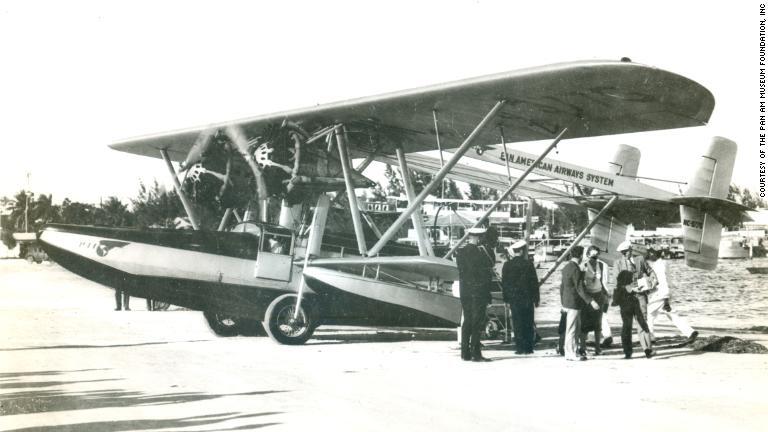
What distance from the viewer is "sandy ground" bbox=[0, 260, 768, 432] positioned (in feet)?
17.4

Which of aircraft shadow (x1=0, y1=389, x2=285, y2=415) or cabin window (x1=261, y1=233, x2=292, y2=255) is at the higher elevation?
cabin window (x1=261, y1=233, x2=292, y2=255)

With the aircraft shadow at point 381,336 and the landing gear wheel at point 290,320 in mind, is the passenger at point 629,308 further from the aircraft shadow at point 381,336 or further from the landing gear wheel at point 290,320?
the landing gear wheel at point 290,320

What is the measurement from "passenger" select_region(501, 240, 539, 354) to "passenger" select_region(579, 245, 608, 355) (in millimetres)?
647

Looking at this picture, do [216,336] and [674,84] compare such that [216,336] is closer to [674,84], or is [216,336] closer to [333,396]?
[333,396]

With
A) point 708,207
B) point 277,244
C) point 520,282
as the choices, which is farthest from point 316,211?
point 708,207

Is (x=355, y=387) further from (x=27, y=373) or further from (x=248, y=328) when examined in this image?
(x=248, y=328)

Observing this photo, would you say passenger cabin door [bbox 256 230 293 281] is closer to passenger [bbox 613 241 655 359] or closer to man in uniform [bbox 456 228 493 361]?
man in uniform [bbox 456 228 493 361]

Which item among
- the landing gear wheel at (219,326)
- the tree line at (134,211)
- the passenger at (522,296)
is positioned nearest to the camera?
the passenger at (522,296)

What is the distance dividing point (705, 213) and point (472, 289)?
8091 mm

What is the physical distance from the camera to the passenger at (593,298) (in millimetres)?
9742

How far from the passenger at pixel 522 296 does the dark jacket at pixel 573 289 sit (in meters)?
0.45

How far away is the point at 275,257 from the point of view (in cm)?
1110

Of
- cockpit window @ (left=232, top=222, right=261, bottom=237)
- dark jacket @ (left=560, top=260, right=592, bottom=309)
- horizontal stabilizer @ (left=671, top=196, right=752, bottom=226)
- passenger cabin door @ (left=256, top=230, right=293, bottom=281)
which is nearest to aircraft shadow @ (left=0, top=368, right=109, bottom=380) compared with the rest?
passenger cabin door @ (left=256, top=230, right=293, bottom=281)

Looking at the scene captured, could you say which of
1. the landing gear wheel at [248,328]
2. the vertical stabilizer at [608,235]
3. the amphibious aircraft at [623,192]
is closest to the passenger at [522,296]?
the amphibious aircraft at [623,192]
